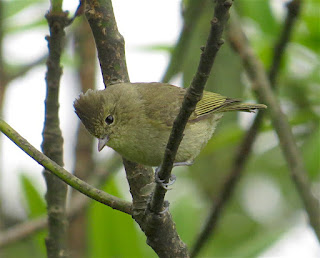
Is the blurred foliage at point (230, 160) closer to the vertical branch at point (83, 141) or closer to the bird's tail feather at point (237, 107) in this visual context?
the bird's tail feather at point (237, 107)

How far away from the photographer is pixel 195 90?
1.80 meters

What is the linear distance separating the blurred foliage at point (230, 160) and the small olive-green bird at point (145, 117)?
0.85 feet

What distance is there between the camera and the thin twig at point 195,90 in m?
1.58

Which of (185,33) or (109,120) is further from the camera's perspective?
(185,33)

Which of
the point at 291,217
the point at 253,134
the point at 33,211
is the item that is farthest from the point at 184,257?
the point at 291,217

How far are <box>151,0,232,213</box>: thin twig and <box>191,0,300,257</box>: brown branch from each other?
3.95ft

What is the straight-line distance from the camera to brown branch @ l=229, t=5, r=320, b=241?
2871 mm

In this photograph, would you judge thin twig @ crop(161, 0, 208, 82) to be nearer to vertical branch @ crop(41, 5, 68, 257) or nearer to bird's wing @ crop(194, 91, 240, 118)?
bird's wing @ crop(194, 91, 240, 118)

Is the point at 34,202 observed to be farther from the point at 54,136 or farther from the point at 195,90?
the point at 195,90

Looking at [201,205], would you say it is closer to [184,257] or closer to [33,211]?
[33,211]

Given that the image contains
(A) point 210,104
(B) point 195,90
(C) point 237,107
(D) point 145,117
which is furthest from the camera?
(C) point 237,107

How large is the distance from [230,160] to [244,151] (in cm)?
109

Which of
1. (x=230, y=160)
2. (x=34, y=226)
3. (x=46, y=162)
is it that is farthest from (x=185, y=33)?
(x=46, y=162)

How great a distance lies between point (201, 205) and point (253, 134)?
44.9 inches
